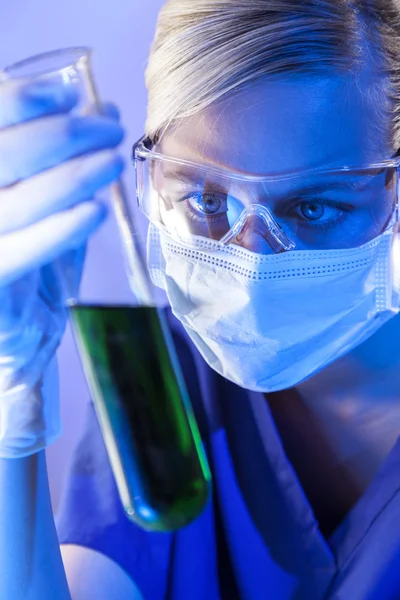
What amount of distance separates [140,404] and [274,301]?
0.67ft

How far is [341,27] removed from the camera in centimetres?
72

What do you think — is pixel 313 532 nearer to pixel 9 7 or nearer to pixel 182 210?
pixel 182 210

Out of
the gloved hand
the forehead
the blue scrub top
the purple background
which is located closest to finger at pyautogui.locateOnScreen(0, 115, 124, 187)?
the gloved hand

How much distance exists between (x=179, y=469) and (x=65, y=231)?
28cm

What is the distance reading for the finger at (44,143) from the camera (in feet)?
1.82

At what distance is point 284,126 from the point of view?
697mm

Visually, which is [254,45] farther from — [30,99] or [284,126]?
[30,99]

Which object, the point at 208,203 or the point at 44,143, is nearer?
the point at 44,143

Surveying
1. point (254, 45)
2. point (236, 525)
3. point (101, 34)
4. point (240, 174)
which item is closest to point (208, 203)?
point (240, 174)

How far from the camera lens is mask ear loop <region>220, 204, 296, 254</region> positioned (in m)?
0.74

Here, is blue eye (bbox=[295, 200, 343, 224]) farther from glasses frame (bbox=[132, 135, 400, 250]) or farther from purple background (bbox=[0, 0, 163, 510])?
purple background (bbox=[0, 0, 163, 510])

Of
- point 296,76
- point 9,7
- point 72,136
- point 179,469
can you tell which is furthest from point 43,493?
point 9,7

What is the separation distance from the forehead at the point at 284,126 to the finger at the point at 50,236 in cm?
19

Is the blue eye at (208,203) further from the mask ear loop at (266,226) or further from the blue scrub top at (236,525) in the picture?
the blue scrub top at (236,525)
